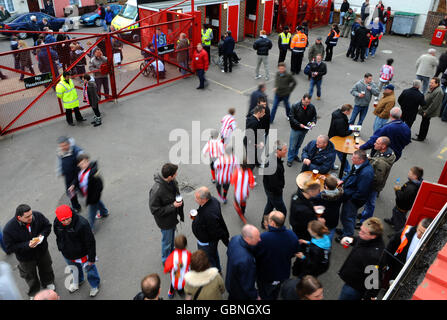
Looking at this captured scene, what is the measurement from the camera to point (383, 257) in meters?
4.49

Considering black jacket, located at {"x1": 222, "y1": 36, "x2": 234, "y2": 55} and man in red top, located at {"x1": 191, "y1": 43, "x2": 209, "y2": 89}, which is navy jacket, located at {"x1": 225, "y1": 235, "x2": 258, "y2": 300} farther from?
black jacket, located at {"x1": 222, "y1": 36, "x2": 234, "y2": 55}

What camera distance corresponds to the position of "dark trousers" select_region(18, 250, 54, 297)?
16.4ft

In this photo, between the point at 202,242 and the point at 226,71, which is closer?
the point at 202,242

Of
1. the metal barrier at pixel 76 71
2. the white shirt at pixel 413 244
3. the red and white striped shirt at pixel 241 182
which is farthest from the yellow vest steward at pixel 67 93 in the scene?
the white shirt at pixel 413 244

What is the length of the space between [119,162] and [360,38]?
41.9ft

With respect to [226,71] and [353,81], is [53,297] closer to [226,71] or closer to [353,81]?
[226,71]

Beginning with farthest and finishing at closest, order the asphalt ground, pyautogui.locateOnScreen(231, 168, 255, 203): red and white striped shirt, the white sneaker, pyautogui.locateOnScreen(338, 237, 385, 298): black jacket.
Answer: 1. pyautogui.locateOnScreen(231, 168, 255, 203): red and white striped shirt
2. the asphalt ground
3. the white sneaker
4. pyautogui.locateOnScreen(338, 237, 385, 298): black jacket

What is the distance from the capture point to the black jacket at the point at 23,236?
15.4 feet

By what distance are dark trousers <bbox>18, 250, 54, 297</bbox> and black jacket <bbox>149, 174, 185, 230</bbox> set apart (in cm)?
182

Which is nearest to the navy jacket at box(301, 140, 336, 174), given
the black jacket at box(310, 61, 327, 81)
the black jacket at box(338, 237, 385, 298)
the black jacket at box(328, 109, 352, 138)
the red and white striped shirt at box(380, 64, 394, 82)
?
the black jacket at box(328, 109, 352, 138)

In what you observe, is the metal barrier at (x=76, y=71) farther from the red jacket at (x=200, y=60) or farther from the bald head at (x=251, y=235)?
the bald head at (x=251, y=235)

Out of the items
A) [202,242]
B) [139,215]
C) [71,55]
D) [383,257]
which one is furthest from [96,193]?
[71,55]

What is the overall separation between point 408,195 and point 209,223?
3706 mm
